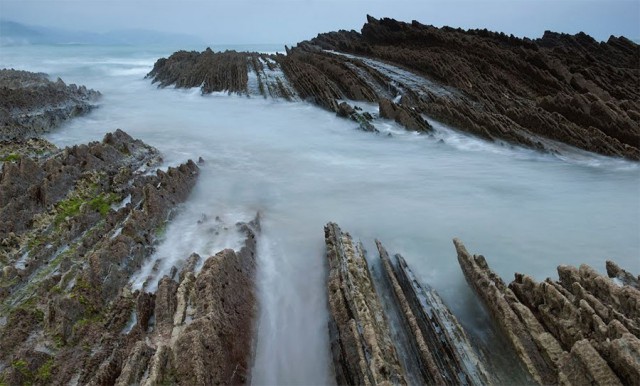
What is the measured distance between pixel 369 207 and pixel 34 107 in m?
14.4

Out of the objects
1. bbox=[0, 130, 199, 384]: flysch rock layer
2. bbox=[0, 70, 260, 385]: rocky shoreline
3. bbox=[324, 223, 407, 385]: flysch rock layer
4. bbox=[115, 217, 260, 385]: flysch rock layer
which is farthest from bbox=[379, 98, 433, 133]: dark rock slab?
bbox=[115, 217, 260, 385]: flysch rock layer

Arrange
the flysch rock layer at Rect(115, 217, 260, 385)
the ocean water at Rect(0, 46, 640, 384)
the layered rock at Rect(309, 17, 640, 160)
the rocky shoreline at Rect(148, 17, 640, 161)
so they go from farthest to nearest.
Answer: the rocky shoreline at Rect(148, 17, 640, 161), the layered rock at Rect(309, 17, 640, 160), the ocean water at Rect(0, 46, 640, 384), the flysch rock layer at Rect(115, 217, 260, 385)

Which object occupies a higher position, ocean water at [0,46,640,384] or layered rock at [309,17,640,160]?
layered rock at [309,17,640,160]

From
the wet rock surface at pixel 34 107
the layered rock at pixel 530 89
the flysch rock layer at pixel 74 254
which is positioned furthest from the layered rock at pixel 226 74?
the flysch rock layer at pixel 74 254

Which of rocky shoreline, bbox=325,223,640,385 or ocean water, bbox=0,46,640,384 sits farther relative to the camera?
ocean water, bbox=0,46,640,384

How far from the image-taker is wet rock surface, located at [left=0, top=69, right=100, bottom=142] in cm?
1367

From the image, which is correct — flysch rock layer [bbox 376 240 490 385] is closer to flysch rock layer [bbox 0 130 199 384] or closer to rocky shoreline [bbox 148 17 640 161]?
flysch rock layer [bbox 0 130 199 384]

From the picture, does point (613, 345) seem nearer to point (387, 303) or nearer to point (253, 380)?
point (387, 303)

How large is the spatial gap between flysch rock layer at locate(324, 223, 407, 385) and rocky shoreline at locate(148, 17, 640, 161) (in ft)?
35.0

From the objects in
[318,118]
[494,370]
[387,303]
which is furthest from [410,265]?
[318,118]

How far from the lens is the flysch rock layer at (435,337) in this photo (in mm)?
4715

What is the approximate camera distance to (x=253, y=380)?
518 centimetres

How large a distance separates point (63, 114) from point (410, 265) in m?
16.1

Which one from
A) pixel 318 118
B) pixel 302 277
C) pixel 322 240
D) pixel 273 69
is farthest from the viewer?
pixel 273 69
